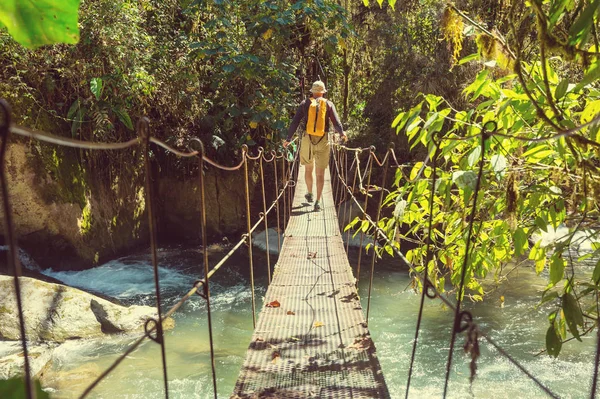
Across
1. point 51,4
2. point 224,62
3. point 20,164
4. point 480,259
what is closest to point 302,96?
point 224,62

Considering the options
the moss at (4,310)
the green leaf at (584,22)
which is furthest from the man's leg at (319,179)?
the green leaf at (584,22)

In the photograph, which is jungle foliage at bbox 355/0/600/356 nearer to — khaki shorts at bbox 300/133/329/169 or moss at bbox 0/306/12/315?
khaki shorts at bbox 300/133/329/169

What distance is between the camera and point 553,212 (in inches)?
44.3

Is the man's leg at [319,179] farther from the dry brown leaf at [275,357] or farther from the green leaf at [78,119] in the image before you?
the green leaf at [78,119]

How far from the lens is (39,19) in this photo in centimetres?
31

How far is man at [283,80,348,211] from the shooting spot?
3176mm

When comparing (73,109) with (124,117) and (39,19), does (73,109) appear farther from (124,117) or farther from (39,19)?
(39,19)

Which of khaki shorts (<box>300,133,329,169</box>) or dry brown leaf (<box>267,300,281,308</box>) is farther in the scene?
khaki shorts (<box>300,133,329,169</box>)

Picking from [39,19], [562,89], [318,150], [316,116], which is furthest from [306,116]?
[39,19]

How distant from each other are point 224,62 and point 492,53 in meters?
4.48

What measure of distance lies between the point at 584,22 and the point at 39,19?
66cm

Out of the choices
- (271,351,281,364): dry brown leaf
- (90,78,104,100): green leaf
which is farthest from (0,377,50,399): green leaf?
(90,78,104,100): green leaf

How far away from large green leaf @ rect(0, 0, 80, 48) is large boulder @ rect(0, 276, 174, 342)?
109 inches

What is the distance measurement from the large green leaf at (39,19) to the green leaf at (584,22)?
622 millimetres
